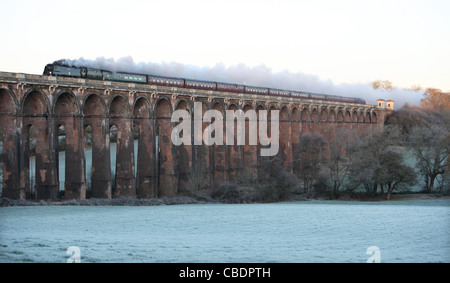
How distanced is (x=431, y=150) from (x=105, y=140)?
2613 cm

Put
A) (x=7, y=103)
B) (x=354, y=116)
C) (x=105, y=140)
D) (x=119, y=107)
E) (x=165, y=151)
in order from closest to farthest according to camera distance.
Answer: (x=7, y=103), (x=105, y=140), (x=119, y=107), (x=165, y=151), (x=354, y=116)

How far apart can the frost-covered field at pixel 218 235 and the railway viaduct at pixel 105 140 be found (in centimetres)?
430

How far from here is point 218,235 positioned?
16531 millimetres

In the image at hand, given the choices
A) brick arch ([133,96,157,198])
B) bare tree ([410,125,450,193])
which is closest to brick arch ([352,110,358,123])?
bare tree ([410,125,450,193])

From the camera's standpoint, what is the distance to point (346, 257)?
38.1ft

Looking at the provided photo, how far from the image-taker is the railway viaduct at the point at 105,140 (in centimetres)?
2628

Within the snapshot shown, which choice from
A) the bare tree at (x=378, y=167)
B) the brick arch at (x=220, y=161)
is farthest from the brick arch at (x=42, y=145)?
the bare tree at (x=378, y=167)

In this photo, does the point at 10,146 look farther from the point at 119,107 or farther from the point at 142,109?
the point at 142,109

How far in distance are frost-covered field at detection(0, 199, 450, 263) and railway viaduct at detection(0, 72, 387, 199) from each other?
4.30 m

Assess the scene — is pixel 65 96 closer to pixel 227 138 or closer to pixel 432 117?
pixel 227 138

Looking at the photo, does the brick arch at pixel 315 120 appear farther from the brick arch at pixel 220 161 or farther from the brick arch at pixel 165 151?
the brick arch at pixel 165 151

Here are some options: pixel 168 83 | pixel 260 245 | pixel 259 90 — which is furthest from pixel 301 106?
pixel 260 245

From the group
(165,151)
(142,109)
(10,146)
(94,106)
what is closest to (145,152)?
(165,151)

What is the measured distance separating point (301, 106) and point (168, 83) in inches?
845
